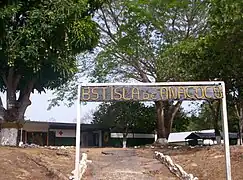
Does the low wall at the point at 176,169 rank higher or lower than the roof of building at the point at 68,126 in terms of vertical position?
lower

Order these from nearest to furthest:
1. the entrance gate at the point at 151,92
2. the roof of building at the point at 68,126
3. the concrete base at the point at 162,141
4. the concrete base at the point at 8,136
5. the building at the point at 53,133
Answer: the entrance gate at the point at 151,92
the concrete base at the point at 8,136
the concrete base at the point at 162,141
the roof of building at the point at 68,126
the building at the point at 53,133

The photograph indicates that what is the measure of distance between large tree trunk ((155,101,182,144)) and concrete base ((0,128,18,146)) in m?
13.2

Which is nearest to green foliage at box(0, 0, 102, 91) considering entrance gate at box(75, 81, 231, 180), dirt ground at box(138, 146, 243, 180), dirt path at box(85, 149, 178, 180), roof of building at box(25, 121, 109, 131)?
dirt path at box(85, 149, 178, 180)

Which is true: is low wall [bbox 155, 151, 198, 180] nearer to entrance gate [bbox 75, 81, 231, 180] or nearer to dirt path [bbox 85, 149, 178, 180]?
dirt path [bbox 85, 149, 178, 180]

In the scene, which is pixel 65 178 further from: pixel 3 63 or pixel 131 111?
pixel 131 111

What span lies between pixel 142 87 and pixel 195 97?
4.43 feet

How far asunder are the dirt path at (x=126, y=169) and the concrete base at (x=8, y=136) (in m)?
3.39

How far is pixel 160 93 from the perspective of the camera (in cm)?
1066

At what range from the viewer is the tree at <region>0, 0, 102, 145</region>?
1515 centimetres

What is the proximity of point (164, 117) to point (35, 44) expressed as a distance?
16.9 metres

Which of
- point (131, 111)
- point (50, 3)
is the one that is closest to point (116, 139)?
point (131, 111)

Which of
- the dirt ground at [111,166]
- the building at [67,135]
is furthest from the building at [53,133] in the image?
the dirt ground at [111,166]

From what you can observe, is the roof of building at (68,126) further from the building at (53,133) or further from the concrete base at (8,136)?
the concrete base at (8,136)

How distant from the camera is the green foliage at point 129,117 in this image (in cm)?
3550
